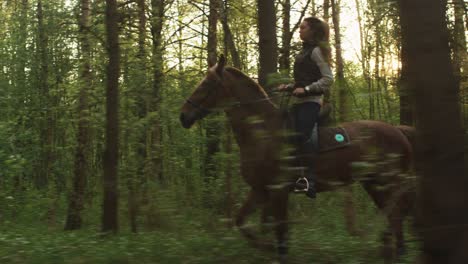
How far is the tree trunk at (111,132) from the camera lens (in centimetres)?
791

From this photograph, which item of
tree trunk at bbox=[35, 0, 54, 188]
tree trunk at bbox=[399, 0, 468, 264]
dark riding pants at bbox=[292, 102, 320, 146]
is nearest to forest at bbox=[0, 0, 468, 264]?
tree trunk at bbox=[399, 0, 468, 264]

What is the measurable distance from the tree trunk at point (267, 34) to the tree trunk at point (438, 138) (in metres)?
3.02

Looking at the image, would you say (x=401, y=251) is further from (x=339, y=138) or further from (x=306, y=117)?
(x=306, y=117)

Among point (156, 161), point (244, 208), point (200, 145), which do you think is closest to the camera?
point (244, 208)

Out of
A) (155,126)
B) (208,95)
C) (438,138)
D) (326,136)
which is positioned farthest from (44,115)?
(438,138)

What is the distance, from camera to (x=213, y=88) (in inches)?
287

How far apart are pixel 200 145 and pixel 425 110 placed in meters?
9.82

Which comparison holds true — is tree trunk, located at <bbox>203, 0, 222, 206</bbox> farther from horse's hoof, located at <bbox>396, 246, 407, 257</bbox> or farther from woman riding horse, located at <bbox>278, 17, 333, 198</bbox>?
horse's hoof, located at <bbox>396, 246, 407, 257</bbox>

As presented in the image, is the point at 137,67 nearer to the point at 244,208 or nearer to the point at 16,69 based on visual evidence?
the point at 244,208

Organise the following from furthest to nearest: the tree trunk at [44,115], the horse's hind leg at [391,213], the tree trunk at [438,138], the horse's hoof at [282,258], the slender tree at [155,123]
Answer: the tree trunk at [44,115], the slender tree at [155,123], the horse's hoof at [282,258], the horse's hind leg at [391,213], the tree trunk at [438,138]

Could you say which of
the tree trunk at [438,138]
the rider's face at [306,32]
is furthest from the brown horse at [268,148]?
the tree trunk at [438,138]

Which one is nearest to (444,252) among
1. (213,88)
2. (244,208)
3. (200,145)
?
(244,208)

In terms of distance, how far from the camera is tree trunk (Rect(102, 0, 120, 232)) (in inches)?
311

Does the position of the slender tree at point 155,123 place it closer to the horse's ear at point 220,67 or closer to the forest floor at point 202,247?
the forest floor at point 202,247
